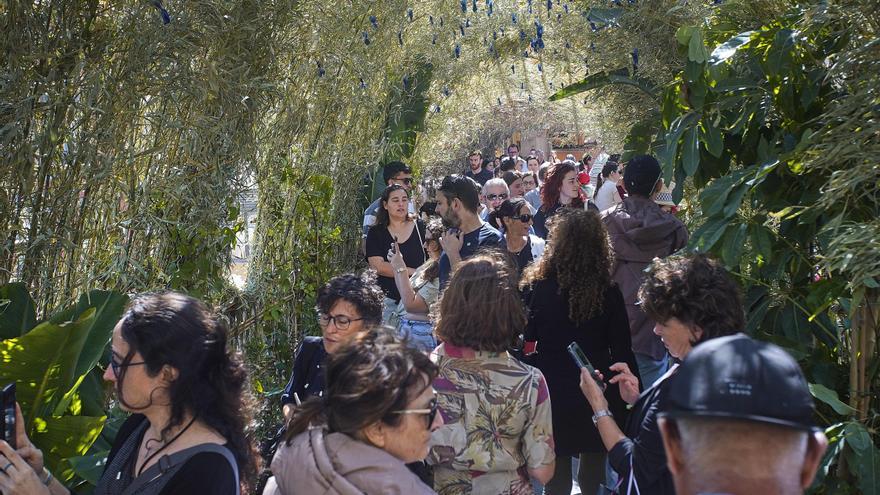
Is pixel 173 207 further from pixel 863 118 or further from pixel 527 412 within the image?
pixel 863 118

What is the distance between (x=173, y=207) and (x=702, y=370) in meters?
3.82

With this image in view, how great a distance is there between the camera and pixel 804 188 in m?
3.97

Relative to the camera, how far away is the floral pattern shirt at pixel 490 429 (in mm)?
3146

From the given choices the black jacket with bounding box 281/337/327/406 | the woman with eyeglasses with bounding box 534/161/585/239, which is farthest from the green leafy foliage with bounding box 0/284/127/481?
the woman with eyeglasses with bounding box 534/161/585/239

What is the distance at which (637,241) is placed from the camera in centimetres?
527

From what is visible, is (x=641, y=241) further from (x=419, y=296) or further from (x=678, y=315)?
(x=678, y=315)

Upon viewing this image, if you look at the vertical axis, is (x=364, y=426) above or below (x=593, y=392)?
above

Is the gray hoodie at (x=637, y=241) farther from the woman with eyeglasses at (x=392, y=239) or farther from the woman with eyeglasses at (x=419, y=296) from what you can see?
the woman with eyeglasses at (x=392, y=239)

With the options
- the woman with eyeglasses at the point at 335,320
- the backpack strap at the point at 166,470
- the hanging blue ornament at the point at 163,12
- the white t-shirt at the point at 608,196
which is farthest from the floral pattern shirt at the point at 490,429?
A: the white t-shirt at the point at 608,196

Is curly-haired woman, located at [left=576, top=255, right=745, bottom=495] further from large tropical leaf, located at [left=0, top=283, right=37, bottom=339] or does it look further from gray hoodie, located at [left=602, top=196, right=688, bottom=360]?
large tropical leaf, located at [left=0, top=283, right=37, bottom=339]

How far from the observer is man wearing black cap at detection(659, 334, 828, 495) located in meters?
1.30

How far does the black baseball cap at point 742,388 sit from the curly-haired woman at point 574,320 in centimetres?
291

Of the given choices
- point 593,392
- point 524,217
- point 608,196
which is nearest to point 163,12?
point 593,392

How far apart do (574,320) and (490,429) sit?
4.04 ft
